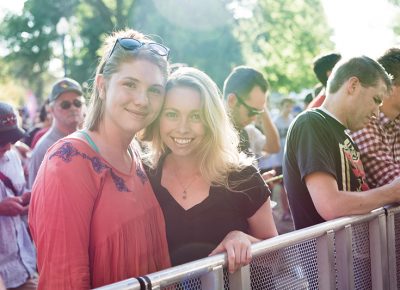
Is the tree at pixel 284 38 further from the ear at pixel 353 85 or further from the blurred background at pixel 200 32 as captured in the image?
the ear at pixel 353 85

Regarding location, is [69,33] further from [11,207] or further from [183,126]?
[183,126]

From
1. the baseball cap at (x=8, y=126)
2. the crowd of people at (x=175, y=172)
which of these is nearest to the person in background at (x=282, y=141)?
the baseball cap at (x=8, y=126)

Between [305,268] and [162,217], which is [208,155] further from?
[305,268]

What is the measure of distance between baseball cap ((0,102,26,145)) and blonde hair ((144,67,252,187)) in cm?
193

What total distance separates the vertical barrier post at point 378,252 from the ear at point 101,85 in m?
1.45

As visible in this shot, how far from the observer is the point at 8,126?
419 cm

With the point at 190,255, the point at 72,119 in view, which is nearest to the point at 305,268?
the point at 190,255

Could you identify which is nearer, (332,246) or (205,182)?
(332,246)

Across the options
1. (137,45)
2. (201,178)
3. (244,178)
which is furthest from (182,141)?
(137,45)

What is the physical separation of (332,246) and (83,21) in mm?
28696

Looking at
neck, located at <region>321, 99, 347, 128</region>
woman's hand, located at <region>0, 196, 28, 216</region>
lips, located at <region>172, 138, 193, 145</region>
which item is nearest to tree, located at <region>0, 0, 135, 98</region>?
woman's hand, located at <region>0, 196, 28, 216</region>

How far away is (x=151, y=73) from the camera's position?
2250 millimetres

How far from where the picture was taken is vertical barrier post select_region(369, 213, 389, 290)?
8.69 ft

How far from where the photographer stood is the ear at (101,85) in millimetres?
2260
